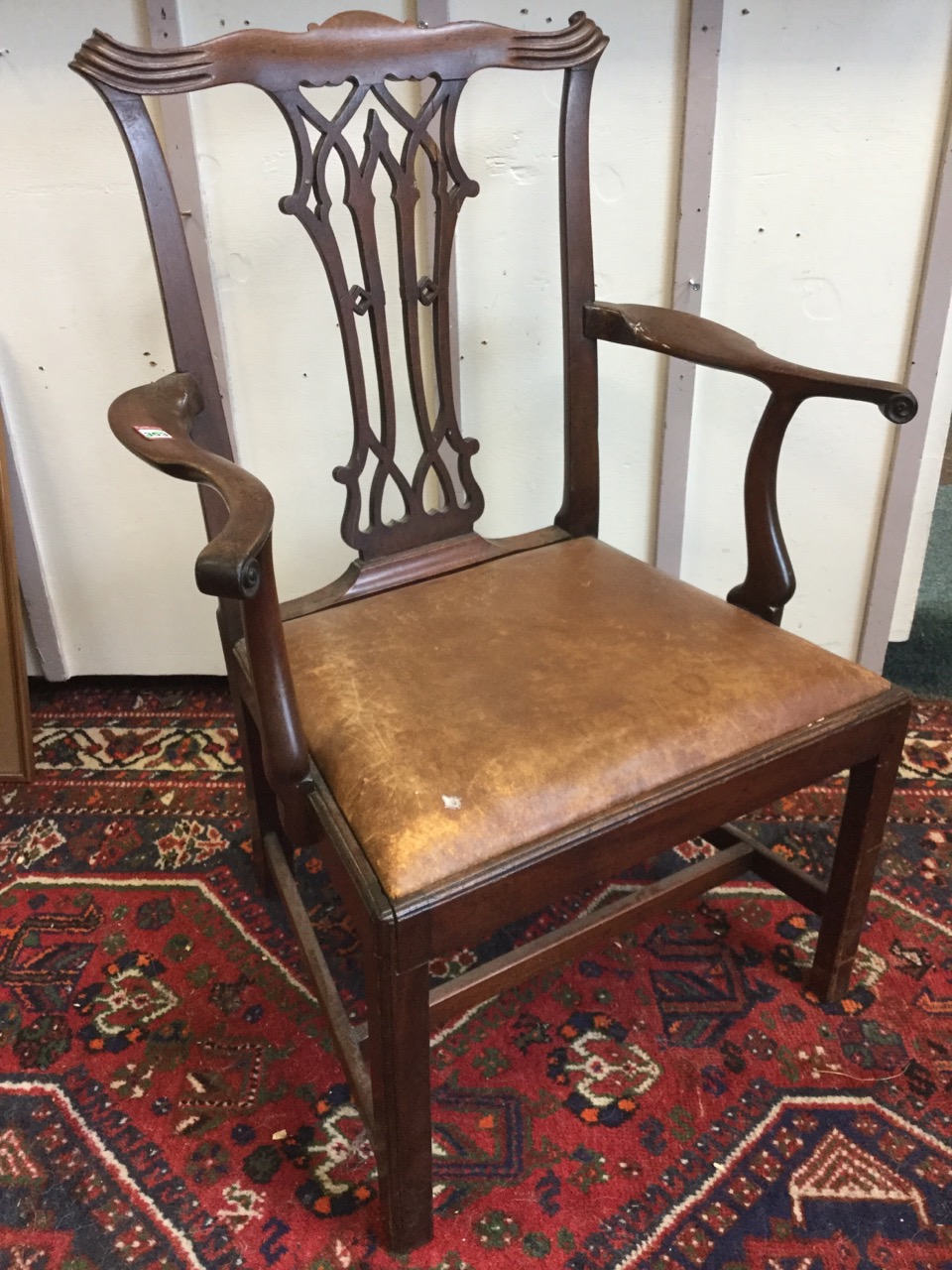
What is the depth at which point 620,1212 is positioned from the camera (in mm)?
1022

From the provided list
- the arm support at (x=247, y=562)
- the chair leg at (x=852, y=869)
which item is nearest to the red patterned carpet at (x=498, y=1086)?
the chair leg at (x=852, y=869)

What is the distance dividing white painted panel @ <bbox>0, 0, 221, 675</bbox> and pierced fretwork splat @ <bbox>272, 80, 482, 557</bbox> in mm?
504

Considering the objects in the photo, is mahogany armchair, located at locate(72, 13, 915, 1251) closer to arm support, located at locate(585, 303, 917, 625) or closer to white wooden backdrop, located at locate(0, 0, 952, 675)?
arm support, located at locate(585, 303, 917, 625)

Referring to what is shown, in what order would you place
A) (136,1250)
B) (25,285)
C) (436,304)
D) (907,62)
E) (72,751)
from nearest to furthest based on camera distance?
(136,1250)
(436,304)
(907,62)
(25,285)
(72,751)

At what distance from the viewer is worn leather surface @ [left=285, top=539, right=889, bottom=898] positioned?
83 centimetres

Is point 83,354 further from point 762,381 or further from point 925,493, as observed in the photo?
point 925,493

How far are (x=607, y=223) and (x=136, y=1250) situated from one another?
1.52 m

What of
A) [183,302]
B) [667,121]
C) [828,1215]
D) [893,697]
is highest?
[667,121]

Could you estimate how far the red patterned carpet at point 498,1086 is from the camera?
1.01 metres

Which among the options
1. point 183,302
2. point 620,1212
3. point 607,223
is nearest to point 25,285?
point 183,302

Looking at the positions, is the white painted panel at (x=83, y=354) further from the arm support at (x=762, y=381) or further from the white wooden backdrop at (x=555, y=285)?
the arm support at (x=762, y=381)

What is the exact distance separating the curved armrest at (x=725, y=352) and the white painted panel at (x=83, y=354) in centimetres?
81

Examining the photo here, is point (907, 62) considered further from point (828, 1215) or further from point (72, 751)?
point (72, 751)

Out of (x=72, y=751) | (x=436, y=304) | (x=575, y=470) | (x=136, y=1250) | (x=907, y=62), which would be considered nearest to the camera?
(x=136, y=1250)
